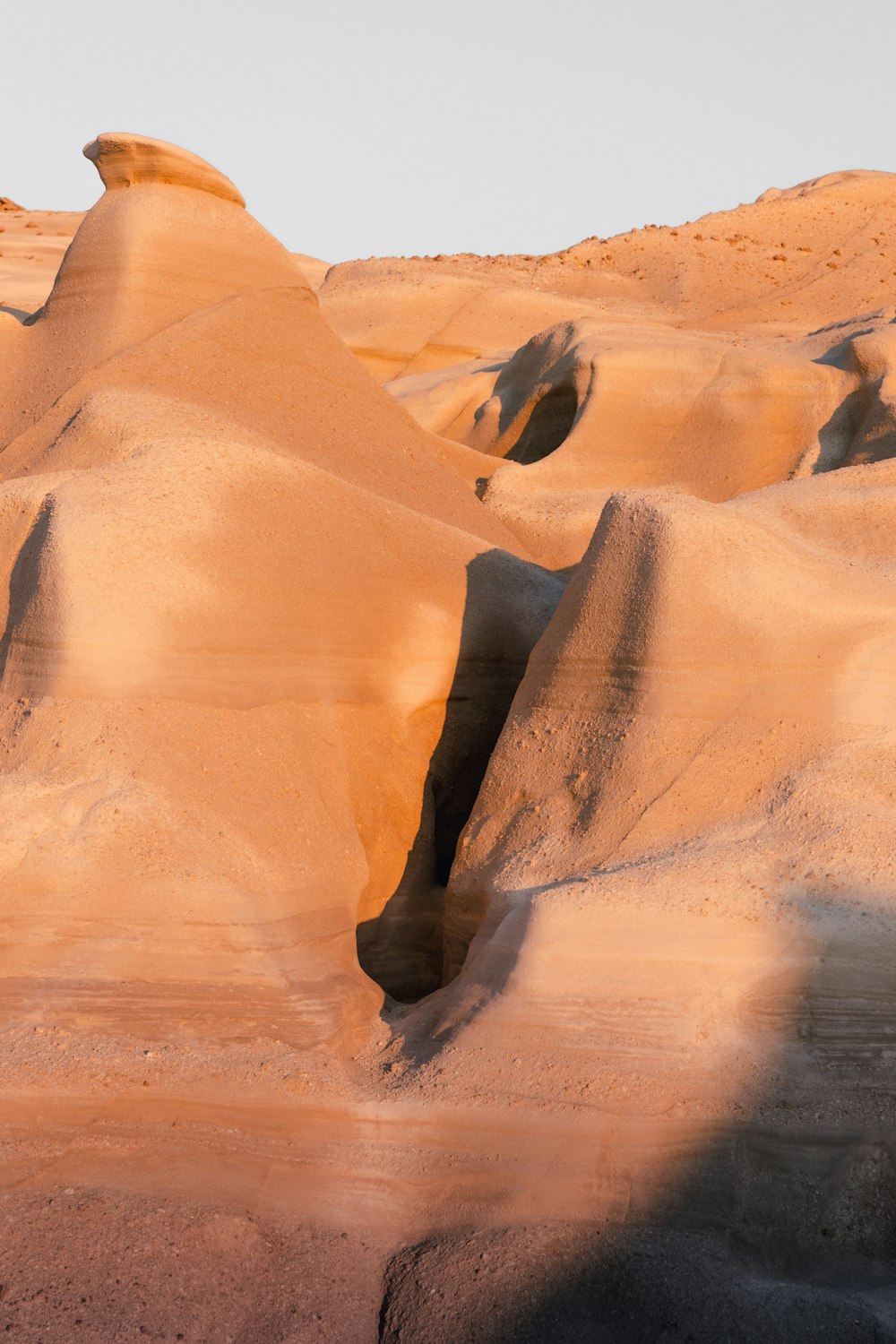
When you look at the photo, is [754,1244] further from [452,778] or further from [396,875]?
[452,778]

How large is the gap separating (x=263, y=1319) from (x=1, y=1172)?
0.93 meters

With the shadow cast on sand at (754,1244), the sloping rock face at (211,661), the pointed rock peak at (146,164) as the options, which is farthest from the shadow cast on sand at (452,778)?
the pointed rock peak at (146,164)

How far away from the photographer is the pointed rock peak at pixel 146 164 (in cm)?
753

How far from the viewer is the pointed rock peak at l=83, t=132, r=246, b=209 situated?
7527 mm

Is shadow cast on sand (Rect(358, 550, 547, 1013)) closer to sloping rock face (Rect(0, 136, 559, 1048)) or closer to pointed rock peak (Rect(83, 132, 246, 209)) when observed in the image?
sloping rock face (Rect(0, 136, 559, 1048))

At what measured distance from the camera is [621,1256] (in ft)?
12.5

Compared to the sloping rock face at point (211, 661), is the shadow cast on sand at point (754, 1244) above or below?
below

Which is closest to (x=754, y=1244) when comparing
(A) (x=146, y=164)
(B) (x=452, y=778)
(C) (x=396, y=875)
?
(C) (x=396, y=875)

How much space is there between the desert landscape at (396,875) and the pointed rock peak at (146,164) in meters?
0.04

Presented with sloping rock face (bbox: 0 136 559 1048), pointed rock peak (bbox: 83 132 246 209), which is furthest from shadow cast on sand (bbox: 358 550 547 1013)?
pointed rock peak (bbox: 83 132 246 209)

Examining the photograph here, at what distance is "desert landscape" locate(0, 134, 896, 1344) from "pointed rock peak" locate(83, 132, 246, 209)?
0.04 metres

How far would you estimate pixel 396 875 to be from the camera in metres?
5.83

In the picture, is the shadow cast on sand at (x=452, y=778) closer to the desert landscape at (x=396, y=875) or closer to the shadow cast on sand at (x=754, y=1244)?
the desert landscape at (x=396, y=875)

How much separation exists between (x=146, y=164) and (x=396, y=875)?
446 cm
